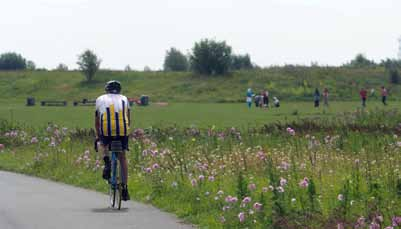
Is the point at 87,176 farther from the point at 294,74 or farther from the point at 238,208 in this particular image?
the point at 294,74

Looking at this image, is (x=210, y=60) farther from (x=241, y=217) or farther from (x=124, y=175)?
(x=241, y=217)

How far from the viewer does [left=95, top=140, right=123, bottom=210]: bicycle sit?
45.3 feet

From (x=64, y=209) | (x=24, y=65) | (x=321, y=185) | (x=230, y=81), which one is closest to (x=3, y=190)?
(x=64, y=209)

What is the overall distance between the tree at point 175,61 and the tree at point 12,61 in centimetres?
2556

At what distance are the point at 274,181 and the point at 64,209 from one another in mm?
3892

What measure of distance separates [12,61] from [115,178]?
149840 millimetres

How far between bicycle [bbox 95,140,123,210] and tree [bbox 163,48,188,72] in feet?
511

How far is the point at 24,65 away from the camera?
6388 inches

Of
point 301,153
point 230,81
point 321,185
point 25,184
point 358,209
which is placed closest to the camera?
point 358,209

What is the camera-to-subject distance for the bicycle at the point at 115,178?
45.3ft

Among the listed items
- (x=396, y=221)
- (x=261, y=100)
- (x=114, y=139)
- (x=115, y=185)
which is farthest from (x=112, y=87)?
(x=261, y=100)

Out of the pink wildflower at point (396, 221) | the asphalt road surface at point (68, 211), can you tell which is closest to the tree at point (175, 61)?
the asphalt road surface at point (68, 211)

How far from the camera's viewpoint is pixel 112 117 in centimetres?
1376

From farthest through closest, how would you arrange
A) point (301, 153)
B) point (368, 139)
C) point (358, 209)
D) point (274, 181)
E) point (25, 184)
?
point (368, 139)
point (25, 184)
point (301, 153)
point (274, 181)
point (358, 209)
